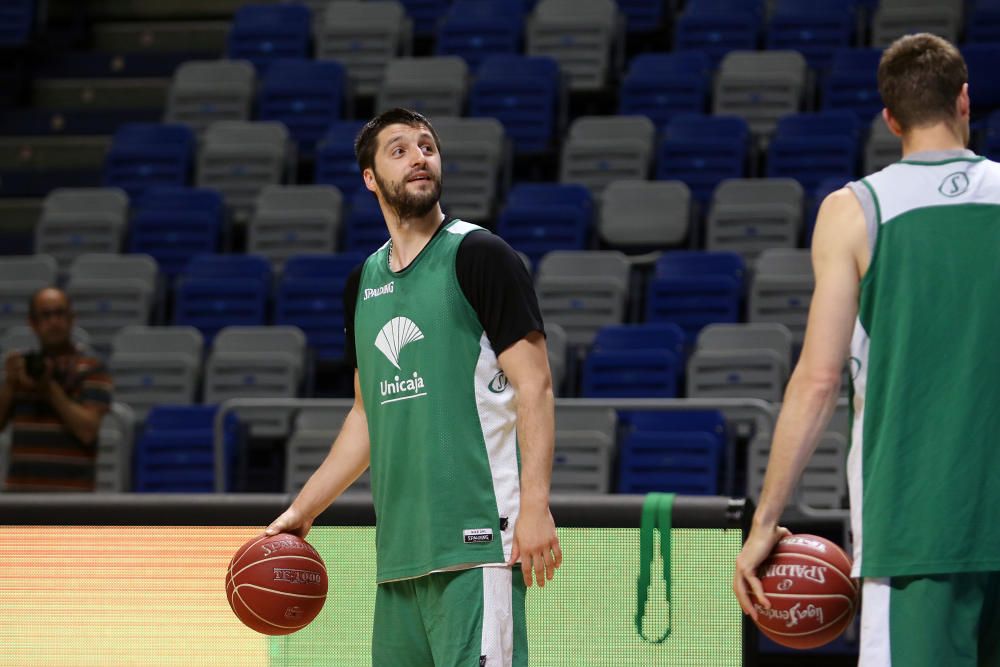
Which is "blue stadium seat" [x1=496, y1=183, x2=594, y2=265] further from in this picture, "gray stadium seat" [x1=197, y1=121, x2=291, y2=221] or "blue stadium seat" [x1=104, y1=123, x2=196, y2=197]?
"blue stadium seat" [x1=104, y1=123, x2=196, y2=197]

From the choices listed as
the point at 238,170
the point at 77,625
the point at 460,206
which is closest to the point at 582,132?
the point at 460,206

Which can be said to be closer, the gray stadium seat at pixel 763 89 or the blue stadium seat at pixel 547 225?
the blue stadium seat at pixel 547 225

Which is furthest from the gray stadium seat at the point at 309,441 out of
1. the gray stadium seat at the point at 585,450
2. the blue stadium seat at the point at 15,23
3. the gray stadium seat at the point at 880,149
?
the blue stadium seat at the point at 15,23

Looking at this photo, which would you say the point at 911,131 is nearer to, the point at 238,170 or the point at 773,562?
the point at 773,562

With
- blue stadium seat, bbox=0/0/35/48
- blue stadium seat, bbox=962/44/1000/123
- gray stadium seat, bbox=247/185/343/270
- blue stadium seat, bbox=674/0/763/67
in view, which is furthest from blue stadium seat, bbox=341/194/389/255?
blue stadium seat, bbox=0/0/35/48

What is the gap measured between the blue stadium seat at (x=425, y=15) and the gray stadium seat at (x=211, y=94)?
1.75 m

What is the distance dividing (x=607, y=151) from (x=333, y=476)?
296 inches

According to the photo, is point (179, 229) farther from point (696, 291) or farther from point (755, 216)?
point (755, 216)

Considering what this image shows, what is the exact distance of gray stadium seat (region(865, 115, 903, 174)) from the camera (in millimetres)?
10195

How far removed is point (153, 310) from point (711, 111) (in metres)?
4.74

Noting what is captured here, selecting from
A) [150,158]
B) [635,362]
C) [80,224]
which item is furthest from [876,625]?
[150,158]

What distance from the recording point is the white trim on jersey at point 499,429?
3.58 meters

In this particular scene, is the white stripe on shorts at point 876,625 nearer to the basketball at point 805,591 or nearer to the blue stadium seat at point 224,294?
the basketball at point 805,591

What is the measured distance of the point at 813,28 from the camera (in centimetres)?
1217
